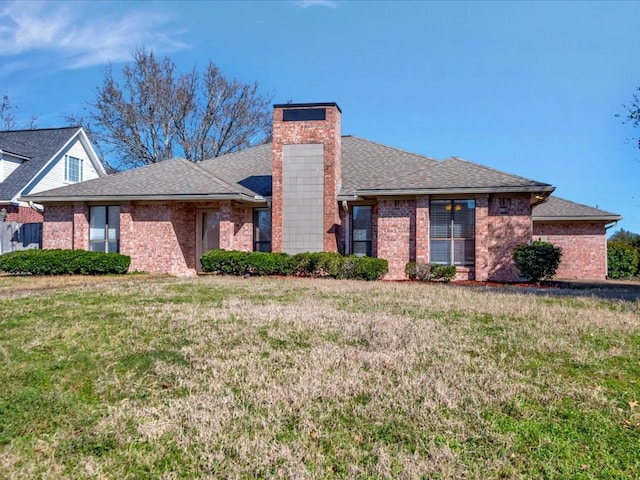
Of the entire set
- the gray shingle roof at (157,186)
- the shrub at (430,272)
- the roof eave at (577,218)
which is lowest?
the shrub at (430,272)

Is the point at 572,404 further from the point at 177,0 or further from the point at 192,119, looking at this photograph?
the point at 192,119

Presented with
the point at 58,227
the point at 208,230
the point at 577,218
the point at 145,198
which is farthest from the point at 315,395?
the point at 577,218

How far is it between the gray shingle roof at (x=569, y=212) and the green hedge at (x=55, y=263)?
17294 mm

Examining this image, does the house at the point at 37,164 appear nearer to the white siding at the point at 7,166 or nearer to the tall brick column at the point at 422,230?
the white siding at the point at 7,166

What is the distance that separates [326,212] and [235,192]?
3.27m

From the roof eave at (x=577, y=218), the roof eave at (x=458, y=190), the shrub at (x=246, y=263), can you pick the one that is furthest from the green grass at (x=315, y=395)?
the roof eave at (x=577, y=218)

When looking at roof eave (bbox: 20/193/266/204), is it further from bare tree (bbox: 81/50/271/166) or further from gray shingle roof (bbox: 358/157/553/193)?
bare tree (bbox: 81/50/271/166)

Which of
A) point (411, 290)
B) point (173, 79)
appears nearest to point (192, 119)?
point (173, 79)

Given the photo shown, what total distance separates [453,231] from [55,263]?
12.8 meters

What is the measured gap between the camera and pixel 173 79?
32875 millimetres

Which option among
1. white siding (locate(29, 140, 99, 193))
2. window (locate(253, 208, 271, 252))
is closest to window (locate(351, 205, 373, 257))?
window (locate(253, 208, 271, 252))

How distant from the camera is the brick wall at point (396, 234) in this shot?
53.6 ft

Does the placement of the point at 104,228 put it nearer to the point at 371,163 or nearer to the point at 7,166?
the point at 371,163

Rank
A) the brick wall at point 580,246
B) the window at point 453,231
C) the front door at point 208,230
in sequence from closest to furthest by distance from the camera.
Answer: the window at point 453,231 → the front door at point 208,230 → the brick wall at point 580,246
